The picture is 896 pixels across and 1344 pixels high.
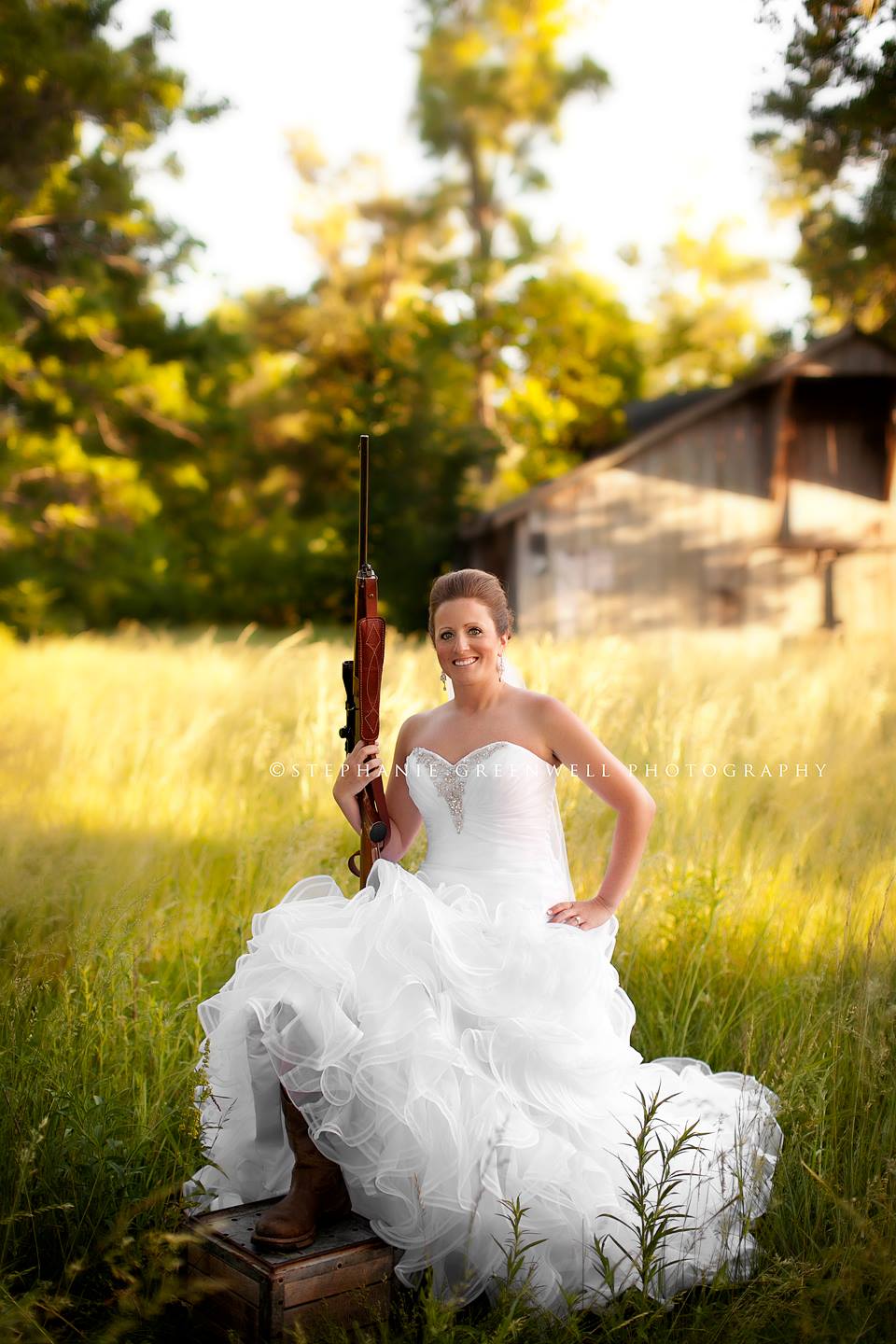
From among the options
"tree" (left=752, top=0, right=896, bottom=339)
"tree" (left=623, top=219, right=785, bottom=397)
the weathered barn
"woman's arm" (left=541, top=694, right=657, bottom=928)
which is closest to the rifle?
"woman's arm" (left=541, top=694, right=657, bottom=928)

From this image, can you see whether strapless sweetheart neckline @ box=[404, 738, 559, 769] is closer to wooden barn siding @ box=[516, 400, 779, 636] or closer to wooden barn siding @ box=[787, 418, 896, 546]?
wooden barn siding @ box=[516, 400, 779, 636]

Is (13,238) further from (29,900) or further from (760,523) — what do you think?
(29,900)

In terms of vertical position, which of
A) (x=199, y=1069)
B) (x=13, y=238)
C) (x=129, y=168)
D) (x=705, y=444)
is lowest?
(x=199, y=1069)

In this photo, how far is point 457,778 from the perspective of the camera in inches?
129

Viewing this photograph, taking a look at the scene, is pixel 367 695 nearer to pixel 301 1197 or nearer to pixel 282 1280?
pixel 301 1197

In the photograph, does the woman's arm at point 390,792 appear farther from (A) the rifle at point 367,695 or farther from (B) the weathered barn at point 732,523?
(B) the weathered barn at point 732,523

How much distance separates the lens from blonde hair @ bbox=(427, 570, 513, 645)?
10.9ft

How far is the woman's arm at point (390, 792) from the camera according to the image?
3.22 m

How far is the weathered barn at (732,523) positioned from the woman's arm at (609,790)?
1426 centimetres

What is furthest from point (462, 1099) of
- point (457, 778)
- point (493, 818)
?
point (457, 778)

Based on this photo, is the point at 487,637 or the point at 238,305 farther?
the point at 238,305

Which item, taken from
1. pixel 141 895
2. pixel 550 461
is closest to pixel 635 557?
pixel 550 461

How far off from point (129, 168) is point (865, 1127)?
51.9ft

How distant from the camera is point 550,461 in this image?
26031mm
